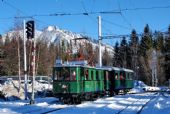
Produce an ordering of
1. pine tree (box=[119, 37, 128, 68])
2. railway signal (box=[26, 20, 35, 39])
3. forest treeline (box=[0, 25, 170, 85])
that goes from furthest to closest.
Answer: pine tree (box=[119, 37, 128, 68]) → forest treeline (box=[0, 25, 170, 85]) → railway signal (box=[26, 20, 35, 39])

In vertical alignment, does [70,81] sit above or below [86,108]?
above

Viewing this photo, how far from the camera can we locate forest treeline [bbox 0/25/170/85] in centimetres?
7662

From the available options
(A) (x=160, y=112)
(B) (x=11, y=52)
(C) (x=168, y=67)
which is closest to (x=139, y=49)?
(C) (x=168, y=67)

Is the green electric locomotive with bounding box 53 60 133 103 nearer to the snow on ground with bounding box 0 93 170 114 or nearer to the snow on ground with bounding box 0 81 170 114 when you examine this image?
the snow on ground with bounding box 0 81 170 114

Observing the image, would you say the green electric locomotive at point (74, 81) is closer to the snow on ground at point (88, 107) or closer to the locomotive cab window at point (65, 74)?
the locomotive cab window at point (65, 74)

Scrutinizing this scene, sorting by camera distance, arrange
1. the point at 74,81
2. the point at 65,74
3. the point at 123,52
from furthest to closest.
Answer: the point at 123,52, the point at 65,74, the point at 74,81

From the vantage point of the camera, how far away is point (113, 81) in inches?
1890

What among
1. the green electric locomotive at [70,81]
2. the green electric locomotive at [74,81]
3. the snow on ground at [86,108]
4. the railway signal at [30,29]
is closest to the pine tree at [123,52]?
the green electric locomotive at [74,81]

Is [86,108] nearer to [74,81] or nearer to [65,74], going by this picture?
[74,81]

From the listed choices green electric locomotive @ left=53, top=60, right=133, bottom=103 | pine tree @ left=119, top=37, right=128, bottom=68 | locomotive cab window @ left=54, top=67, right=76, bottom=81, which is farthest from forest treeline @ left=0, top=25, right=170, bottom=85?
locomotive cab window @ left=54, top=67, right=76, bottom=81

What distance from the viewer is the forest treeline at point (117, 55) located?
7662 centimetres

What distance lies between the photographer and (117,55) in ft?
454

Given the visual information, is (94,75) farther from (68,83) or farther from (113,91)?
(113,91)

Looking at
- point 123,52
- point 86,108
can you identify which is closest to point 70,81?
point 86,108
